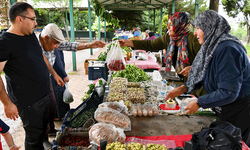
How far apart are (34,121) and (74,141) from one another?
810 millimetres

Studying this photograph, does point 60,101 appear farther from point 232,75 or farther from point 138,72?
point 232,75

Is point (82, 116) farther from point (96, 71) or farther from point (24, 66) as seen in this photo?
point (96, 71)

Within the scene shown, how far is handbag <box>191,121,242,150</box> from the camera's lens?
1.10 meters

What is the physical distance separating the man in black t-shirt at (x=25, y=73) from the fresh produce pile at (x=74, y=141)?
2.35 feet

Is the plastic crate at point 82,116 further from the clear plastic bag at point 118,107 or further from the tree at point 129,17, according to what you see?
the tree at point 129,17

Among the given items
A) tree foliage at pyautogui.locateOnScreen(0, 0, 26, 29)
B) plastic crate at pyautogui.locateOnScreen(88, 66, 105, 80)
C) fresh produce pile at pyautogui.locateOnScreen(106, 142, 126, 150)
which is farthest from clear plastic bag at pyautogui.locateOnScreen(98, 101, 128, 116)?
tree foliage at pyautogui.locateOnScreen(0, 0, 26, 29)

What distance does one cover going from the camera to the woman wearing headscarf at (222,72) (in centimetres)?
135

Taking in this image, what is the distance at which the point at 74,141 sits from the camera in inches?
64.7

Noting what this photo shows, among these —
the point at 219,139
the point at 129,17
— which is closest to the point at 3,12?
the point at 219,139

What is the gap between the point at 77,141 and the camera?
1.65m

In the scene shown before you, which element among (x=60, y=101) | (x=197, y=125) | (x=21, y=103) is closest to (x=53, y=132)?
(x=60, y=101)

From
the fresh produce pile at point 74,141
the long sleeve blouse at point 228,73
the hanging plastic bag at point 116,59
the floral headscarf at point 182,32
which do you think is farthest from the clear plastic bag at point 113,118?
the floral headscarf at point 182,32

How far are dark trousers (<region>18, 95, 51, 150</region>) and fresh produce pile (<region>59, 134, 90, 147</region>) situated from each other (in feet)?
2.30

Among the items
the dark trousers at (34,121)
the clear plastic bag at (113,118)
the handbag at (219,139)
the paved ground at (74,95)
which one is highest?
the handbag at (219,139)
